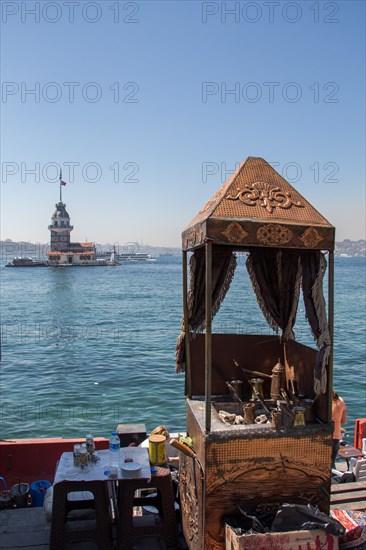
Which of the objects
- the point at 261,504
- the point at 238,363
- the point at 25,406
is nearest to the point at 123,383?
the point at 25,406

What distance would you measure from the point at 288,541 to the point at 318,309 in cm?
243

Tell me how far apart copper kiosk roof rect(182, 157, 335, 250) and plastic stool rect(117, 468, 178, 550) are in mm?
2865

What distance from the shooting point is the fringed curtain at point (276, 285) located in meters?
7.28

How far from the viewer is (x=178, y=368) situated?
6.93m

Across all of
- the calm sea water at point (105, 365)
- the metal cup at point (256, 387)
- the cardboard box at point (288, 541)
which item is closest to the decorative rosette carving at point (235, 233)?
the metal cup at point (256, 387)

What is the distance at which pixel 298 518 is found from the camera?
198 inches

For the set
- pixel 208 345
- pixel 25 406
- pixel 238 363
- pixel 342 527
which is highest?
pixel 208 345

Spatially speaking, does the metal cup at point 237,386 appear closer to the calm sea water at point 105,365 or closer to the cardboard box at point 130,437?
the cardboard box at point 130,437

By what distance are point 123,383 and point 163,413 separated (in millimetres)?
4303

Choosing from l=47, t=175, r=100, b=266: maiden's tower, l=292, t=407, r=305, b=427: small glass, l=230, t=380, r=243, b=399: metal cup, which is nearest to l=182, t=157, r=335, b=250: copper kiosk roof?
l=292, t=407, r=305, b=427: small glass

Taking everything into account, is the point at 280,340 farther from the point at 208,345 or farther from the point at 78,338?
→ the point at 78,338

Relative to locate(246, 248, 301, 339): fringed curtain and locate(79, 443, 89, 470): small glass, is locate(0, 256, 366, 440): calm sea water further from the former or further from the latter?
locate(79, 443, 89, 470): small glass

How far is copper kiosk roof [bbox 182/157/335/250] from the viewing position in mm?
5164

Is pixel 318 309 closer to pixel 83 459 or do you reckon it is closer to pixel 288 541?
pixel 288 541
